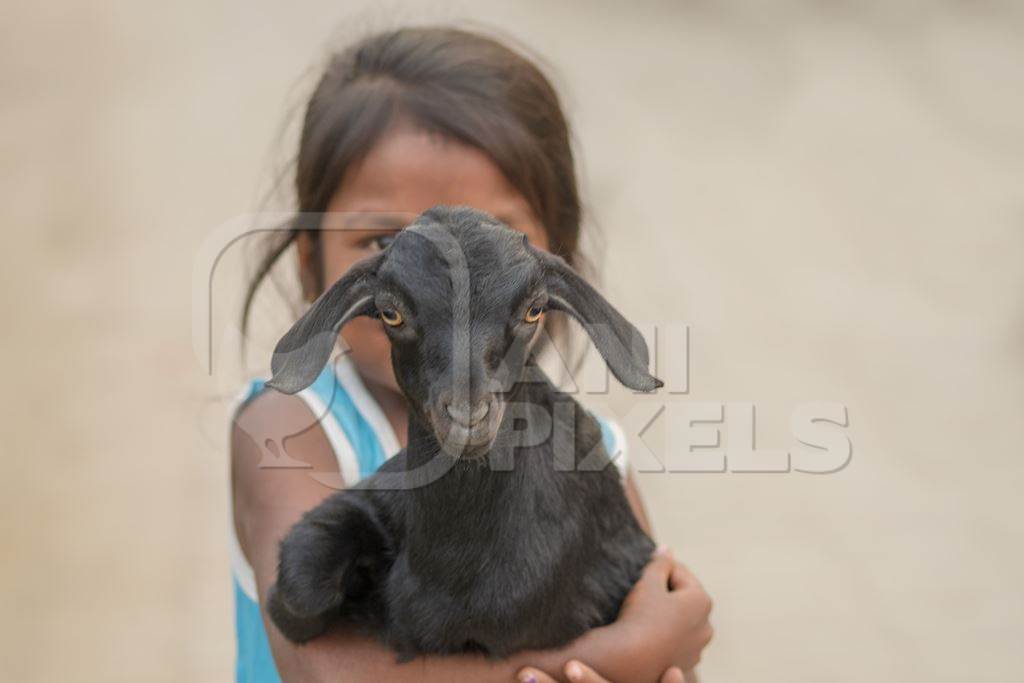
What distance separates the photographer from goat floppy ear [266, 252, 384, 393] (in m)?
0.70

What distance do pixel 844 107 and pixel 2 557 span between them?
2883mm

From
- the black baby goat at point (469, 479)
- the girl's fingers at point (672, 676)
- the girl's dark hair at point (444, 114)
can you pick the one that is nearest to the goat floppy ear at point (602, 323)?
the black baby goat at point (469, 479)

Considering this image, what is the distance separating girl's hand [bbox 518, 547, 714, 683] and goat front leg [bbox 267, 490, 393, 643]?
14 cm

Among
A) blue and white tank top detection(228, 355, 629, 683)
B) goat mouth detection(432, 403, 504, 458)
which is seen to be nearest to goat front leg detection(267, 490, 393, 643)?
goat mouth detection(432, 403, 504, 458)

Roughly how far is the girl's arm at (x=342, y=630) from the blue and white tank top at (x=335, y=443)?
0.06 feet

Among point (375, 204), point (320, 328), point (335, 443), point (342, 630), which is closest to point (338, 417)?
point (335, 443)

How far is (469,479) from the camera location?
0.81m

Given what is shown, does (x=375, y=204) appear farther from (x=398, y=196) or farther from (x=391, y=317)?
(x=391, y=317)

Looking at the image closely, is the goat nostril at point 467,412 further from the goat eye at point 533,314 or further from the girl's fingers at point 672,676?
the girl's fingers at point 672,676

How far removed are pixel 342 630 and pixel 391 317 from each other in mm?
313

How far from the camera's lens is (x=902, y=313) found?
345cm

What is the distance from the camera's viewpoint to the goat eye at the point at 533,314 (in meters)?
0.72

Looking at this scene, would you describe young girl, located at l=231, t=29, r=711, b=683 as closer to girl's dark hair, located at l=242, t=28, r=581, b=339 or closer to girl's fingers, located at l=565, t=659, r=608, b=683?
girl's dark hair, located at l=242, t=28, r=581, b=339

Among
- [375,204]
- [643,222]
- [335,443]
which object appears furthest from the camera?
[643,222]
